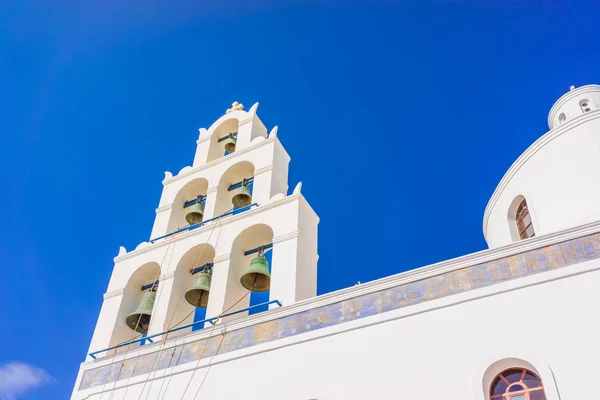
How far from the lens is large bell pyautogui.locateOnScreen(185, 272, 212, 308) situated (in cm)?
896

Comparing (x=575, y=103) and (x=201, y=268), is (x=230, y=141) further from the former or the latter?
(x=575, y=103)

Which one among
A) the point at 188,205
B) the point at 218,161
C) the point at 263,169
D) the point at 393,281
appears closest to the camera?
the point at 393,281

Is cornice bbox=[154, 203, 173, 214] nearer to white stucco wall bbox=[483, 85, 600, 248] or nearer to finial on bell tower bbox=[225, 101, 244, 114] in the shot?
finial on bell tower bbox=[225, 101, 244, 114]

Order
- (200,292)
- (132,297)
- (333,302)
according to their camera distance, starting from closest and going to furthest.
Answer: (333,302), (200,292), (132,297)

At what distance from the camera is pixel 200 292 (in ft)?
29.8

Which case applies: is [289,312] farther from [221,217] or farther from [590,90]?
[590,90]

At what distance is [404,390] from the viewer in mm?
6172

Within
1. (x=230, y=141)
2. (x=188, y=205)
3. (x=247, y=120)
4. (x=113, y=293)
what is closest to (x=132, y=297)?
(x=113, y=293)

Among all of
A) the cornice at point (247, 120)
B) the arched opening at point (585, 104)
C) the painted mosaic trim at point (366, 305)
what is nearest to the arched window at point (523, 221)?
the painted mosaic trim at point (366, 305)

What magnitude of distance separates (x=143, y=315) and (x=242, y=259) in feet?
5.39

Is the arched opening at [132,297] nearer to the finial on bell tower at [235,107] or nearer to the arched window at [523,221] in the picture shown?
the finial on bell tower at [235,107]

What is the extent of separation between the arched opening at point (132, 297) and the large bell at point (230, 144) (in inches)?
110

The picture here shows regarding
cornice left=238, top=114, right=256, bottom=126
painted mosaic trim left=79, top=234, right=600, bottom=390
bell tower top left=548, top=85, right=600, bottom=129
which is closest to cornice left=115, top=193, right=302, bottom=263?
painted mosaic trim left=79, top=234, right=600, bottom=390

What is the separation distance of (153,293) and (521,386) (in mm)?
5517
